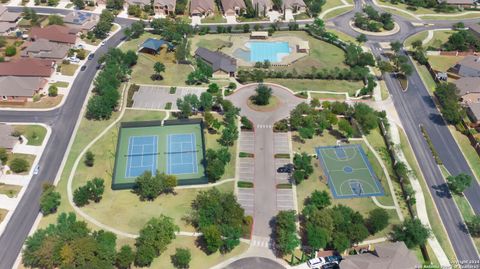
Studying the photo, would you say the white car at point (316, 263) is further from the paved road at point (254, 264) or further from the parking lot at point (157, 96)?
the parking lot at point (157, 96)

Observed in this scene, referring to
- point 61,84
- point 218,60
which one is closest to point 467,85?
point 218,60

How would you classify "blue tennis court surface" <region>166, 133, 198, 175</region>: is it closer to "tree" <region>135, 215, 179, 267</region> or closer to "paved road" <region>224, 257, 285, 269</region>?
"tree" <region>135, 215, 179, 267</region>

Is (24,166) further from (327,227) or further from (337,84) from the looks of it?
(337,84)

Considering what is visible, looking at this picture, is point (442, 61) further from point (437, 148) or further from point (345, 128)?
point (345, 128)

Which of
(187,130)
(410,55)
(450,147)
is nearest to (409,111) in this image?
(450,147)

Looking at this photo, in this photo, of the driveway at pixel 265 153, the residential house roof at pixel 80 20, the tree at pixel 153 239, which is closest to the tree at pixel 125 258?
the tree at pixel 153 239
